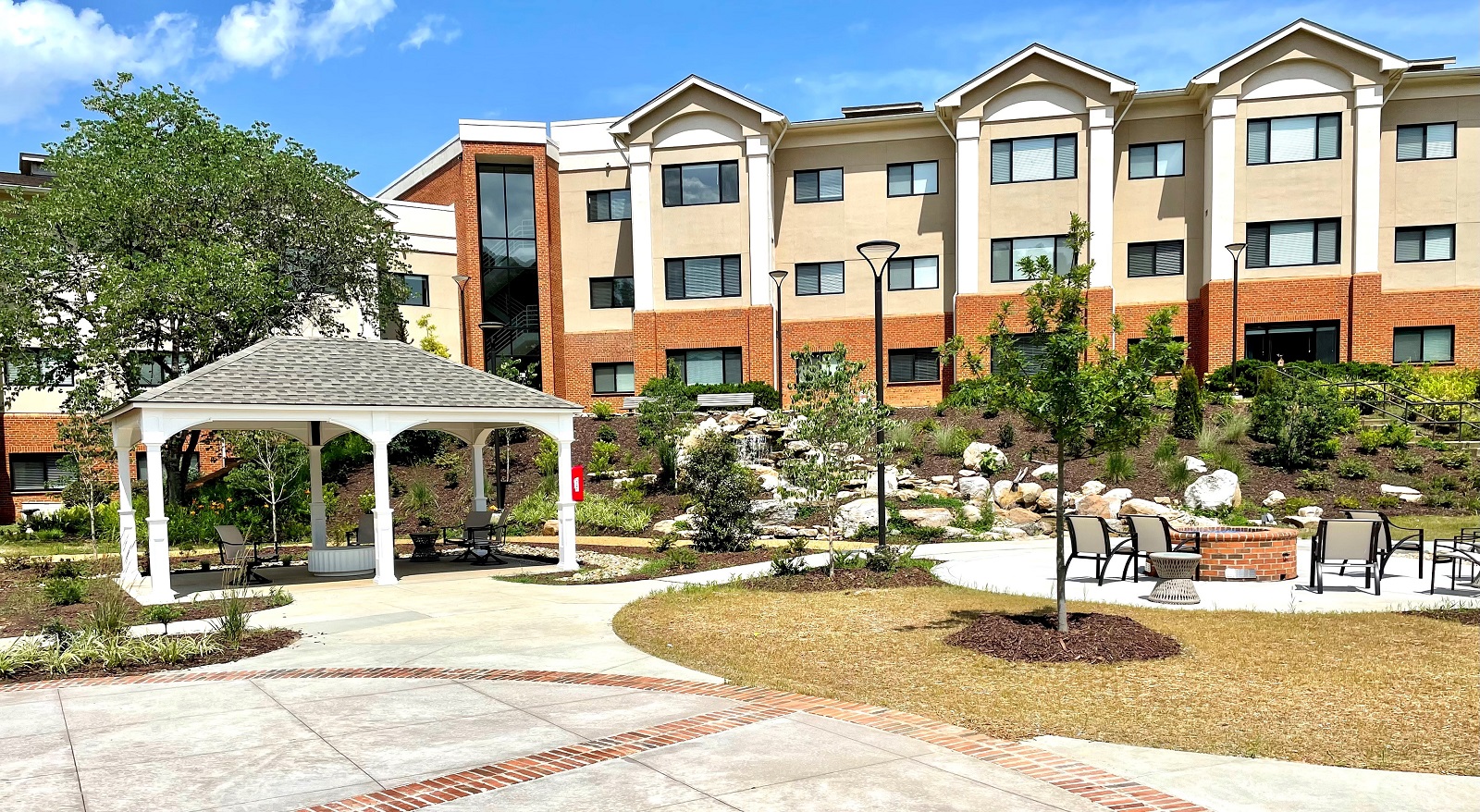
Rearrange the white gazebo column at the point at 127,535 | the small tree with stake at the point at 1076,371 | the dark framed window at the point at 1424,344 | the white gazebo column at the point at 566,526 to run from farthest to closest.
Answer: the dark framed window at the point at 1424,344 < the white gazebo column at the point at 566,526 < the white gazebo column at the point at 127,535 < the small tree with stake at the point at 1076,371

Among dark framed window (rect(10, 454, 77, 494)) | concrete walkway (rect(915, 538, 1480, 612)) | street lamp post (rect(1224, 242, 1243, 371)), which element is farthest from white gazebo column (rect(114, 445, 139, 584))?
street lamp post (rect(1224, 242, 1243, 371))

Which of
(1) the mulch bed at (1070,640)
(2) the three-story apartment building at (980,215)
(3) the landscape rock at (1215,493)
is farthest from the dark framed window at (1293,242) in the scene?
(1) the mulch bed at (1070,640)

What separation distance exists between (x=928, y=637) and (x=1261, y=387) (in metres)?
22.4

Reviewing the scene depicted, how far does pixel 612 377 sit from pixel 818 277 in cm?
891

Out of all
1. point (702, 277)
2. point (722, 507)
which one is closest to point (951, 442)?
point (722, 507)

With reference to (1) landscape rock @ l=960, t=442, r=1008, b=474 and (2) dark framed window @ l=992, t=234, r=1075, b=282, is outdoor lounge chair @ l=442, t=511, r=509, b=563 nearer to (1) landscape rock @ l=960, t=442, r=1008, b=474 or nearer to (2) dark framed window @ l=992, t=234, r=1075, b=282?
(1) landscape rock @ l=960, t=442, r=1008, b=474

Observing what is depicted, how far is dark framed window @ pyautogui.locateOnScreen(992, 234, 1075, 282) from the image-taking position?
34.0 meters

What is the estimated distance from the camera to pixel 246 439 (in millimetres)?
28703

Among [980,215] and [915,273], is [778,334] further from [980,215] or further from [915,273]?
[980,215]

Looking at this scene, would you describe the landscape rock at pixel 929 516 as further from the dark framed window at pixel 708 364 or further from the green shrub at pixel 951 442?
the dark framed window at pixel 708 364

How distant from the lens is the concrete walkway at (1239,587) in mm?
11727

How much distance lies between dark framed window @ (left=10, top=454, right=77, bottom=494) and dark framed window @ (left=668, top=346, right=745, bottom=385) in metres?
21.4

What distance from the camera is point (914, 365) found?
Result: 1427 inches

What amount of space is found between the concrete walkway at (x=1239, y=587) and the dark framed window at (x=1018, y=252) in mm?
18057
